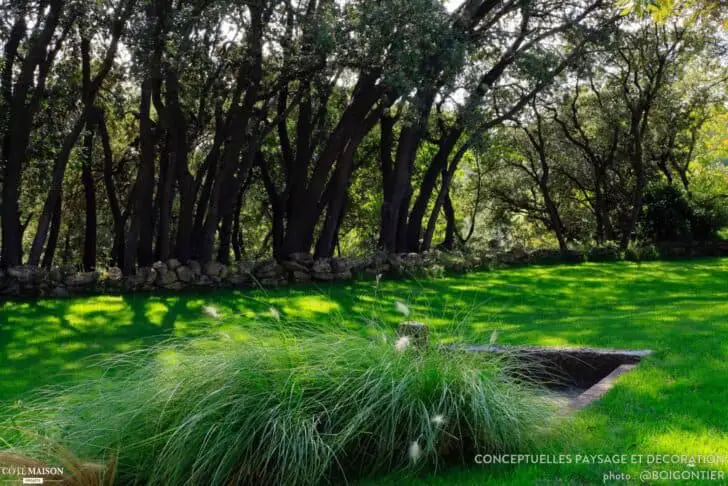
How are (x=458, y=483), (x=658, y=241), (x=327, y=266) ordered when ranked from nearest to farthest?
1. (x=458, y=483)
2. (x=327, y=266)
3. (x=658, y=241)

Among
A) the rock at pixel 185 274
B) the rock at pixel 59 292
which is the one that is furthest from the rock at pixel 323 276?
the rock at pixel 59 292

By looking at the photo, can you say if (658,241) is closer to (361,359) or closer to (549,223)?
(549,223)

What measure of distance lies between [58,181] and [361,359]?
1035cm

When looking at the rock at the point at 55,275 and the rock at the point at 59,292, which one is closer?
the rock at the point at 59,292

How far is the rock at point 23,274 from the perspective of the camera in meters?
11.4

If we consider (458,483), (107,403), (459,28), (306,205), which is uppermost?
(459,28)

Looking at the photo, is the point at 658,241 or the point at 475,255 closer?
the point at 475,255

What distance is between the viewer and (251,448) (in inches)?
134

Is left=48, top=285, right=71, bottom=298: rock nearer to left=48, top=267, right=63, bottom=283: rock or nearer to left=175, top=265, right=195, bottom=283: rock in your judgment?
left=48, top=267, right=63, bottom=283: rock

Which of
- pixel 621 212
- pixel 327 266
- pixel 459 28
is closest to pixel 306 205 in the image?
pixel 327 266

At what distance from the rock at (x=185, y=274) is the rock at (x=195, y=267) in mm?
61

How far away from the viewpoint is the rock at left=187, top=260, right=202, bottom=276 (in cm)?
1248

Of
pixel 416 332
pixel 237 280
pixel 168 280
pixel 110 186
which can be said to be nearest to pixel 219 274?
pixel 237 280

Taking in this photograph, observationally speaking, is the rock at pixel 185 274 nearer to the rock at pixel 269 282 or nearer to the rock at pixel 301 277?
the rock at pixel 269 282
